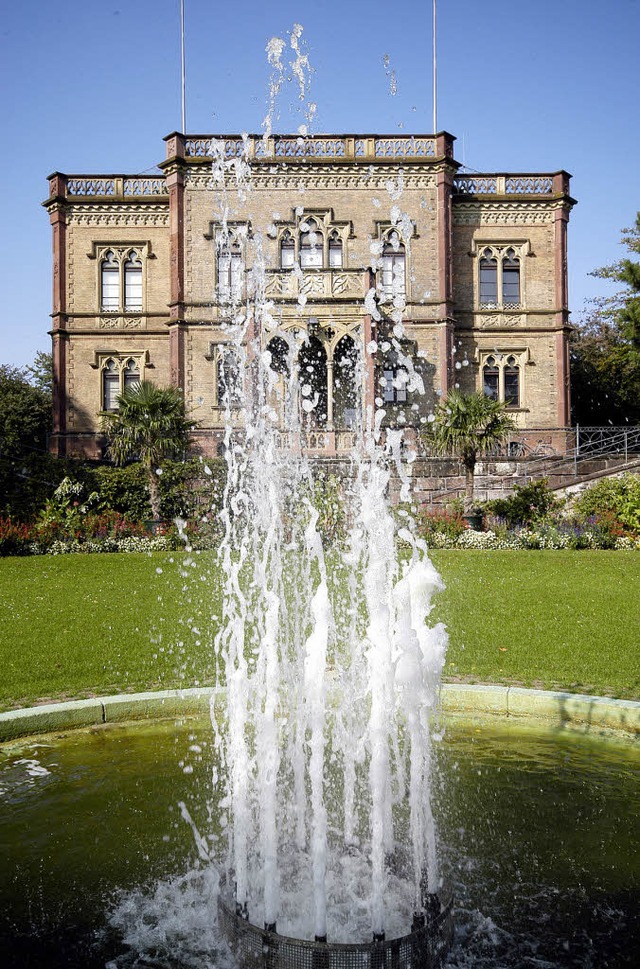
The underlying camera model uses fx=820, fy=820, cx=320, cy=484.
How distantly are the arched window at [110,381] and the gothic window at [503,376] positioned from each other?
13948 mm

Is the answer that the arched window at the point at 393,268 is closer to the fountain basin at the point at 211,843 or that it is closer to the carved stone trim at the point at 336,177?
the carved stone trim at the point at 336,177

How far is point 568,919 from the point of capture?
384cm

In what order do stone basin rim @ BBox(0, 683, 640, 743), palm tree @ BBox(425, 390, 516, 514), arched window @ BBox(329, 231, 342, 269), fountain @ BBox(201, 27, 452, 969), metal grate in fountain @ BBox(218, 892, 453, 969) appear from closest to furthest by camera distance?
metal grate in fountain @ BBox(218, 892, 453, 969)
fountain @ BBox(201, 27, 452, 969)
stone basin rim @ BBox(0, 683, 640, 743)
palm tree @ BBox(425, 390, 516, 514)
arched window @ BBox(329, 231, 342, 269)

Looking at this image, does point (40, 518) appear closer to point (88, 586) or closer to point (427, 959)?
point (88, 586)

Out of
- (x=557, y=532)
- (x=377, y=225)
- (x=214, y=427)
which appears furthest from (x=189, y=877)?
(x=377, y=225)

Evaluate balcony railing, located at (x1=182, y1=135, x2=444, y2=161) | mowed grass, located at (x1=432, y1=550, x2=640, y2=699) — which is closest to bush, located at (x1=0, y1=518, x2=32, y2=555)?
mowed grass, located at (x1=432, y1=550, x2=640, y2=699)

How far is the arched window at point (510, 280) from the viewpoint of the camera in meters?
31.6

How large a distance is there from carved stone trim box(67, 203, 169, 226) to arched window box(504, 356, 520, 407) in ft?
46.3

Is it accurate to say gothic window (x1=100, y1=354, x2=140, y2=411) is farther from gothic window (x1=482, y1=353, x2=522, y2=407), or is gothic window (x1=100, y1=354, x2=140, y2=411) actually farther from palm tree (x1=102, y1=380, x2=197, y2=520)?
gothic window (x1=482, y1=353, x2=522, y2=407)

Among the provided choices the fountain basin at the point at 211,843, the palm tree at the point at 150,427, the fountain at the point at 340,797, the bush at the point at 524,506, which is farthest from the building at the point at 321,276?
the fountain at the point at 340,797

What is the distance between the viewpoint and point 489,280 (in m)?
31.6

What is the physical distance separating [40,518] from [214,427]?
36.4 ft

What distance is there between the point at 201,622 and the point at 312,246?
22698 millimetres

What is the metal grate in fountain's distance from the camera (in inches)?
129
